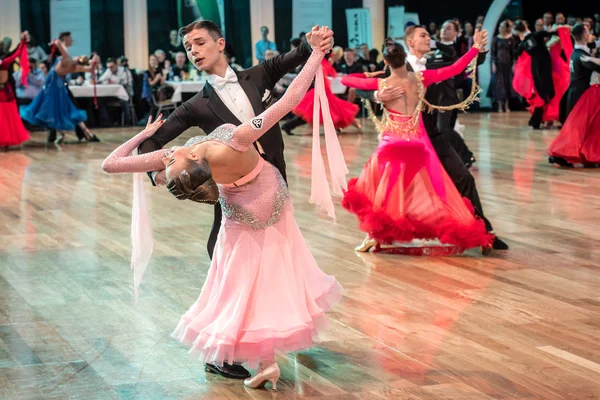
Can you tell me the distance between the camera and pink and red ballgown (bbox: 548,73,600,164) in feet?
30.7

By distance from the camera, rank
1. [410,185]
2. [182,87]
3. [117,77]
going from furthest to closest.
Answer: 1. [117,77]
2. [182,87]
3. [410,185]

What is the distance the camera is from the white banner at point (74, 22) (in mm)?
17328

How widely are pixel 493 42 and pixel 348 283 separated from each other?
40.8 feet

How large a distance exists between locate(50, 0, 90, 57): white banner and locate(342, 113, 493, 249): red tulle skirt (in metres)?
12.7

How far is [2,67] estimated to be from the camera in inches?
460

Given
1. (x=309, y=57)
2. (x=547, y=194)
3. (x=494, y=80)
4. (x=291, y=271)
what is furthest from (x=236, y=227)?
(x=494, y=80)

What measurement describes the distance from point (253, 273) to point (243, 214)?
21 centimetres

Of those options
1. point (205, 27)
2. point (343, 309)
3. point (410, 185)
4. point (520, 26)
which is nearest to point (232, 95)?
point (205, 27)

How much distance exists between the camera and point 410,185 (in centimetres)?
569

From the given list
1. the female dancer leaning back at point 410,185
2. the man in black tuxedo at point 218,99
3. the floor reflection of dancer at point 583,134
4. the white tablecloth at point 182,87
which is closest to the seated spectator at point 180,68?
the white tablecloth at point 182,87

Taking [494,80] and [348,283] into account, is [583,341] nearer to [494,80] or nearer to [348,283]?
[348,283]

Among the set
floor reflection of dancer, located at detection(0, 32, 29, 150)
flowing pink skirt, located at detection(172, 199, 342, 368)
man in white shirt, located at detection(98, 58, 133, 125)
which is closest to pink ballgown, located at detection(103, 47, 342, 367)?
flowing pink skirt, located at detection(172, 199, 342, 368)

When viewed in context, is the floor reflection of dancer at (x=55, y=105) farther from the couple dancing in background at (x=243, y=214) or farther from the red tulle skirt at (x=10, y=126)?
the couple dancing in background at (x=243, y=214)

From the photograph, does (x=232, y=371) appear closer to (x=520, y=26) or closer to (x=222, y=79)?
(x=222, y=79)
